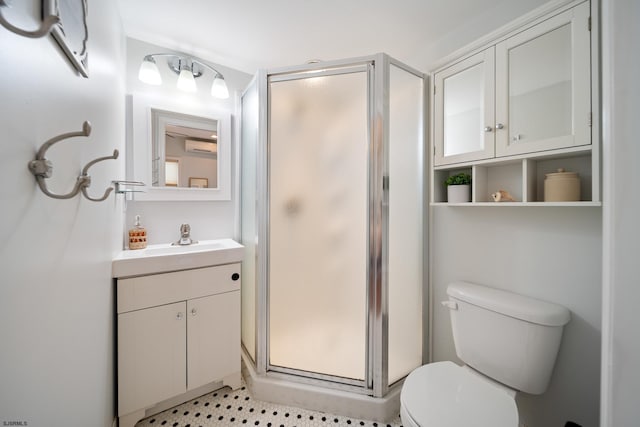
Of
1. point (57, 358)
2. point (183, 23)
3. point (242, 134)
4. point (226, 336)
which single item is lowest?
point (226, 336)

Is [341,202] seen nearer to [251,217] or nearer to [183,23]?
[251,217]

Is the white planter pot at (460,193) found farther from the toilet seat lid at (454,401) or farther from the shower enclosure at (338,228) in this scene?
the toilet seat lid at (454,401)

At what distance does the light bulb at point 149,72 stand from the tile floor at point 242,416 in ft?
6.63

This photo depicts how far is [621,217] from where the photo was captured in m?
0.68

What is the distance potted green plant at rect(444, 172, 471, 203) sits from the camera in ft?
4.42

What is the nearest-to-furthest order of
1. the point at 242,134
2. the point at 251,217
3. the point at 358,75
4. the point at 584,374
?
the point at 584,374 → the point at 358,75 → the point at 251,217 → the point at 242,134

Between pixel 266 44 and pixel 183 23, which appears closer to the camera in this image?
pixel 183 23

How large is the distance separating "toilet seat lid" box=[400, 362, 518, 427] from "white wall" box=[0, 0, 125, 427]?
1.15m

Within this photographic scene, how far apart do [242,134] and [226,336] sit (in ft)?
4.71

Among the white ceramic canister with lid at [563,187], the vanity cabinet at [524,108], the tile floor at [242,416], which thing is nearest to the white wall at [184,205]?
the tile floor at [242,416]

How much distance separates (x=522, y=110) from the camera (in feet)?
3.65

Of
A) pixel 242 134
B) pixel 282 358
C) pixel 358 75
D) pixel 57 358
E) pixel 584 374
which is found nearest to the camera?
pixel 57 358

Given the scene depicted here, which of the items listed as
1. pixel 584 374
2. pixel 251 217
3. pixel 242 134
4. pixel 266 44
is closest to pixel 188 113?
pixel 242 134

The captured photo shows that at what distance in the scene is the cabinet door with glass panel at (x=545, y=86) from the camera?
94cm
